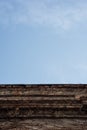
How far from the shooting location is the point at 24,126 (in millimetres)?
14320

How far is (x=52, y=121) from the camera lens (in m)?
14.5

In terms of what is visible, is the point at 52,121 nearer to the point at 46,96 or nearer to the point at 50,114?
the point at 50,114

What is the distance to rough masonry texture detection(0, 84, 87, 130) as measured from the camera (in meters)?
14.4

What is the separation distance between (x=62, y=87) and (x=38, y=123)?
2584 mm

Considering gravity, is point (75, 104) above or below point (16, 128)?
above

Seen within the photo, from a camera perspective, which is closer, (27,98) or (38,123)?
(38,123)

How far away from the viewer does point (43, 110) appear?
48.8 ft

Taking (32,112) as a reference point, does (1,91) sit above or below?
above

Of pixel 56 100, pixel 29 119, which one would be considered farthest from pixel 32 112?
pixel 56 100

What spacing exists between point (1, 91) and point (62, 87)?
2.74 m

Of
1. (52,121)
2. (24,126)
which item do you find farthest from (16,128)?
(52,121)

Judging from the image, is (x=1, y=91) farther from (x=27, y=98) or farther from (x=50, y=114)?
(x=50, y=114)

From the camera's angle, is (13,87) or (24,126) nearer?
(24,126)

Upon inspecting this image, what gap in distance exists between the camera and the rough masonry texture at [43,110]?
14.4m
